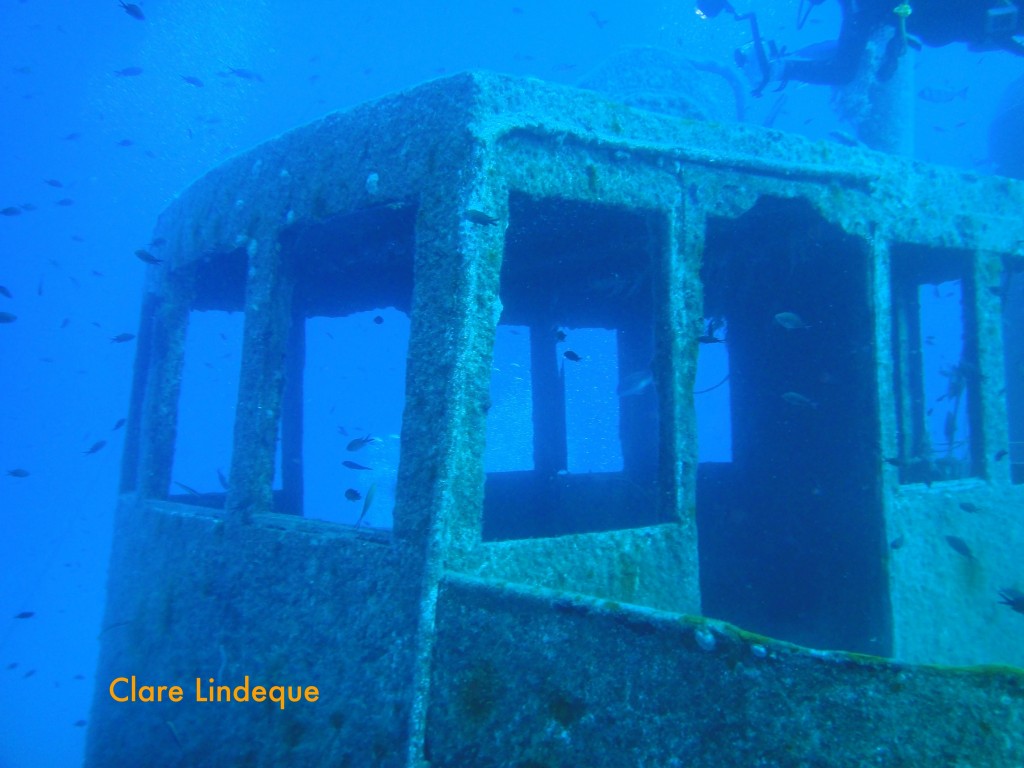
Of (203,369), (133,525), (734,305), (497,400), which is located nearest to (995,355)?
(734,305)

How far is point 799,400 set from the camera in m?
4.95

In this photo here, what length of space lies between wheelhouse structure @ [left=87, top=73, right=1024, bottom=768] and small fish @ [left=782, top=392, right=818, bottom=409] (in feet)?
0.14

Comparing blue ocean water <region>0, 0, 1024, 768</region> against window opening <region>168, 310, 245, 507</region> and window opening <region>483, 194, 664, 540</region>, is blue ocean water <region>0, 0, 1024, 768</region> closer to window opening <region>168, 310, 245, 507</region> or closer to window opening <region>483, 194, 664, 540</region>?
window opening <region>168, 310, 245, 507</region>

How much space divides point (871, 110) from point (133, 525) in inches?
356

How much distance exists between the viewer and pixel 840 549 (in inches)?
192

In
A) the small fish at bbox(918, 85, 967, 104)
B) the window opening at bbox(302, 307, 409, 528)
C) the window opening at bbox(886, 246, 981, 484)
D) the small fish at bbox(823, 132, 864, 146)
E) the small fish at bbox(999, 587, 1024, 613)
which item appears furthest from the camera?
the window opening at bbox(302, 307, 409, 528)

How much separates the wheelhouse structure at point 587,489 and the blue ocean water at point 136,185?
3579cm

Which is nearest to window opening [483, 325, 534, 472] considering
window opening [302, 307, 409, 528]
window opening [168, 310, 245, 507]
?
window opening [302, 307, 409, 528]

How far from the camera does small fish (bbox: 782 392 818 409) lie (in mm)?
4934

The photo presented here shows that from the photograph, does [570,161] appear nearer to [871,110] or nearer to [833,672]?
[833,672]

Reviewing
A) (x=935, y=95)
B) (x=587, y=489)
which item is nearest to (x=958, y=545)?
(x=587, y=489)

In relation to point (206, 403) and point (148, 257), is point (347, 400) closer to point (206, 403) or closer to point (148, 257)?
point (206, 403)

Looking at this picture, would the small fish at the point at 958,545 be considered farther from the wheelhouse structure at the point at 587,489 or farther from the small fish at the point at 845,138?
the small fish at the point at 845,138

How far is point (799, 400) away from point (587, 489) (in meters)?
3.11
